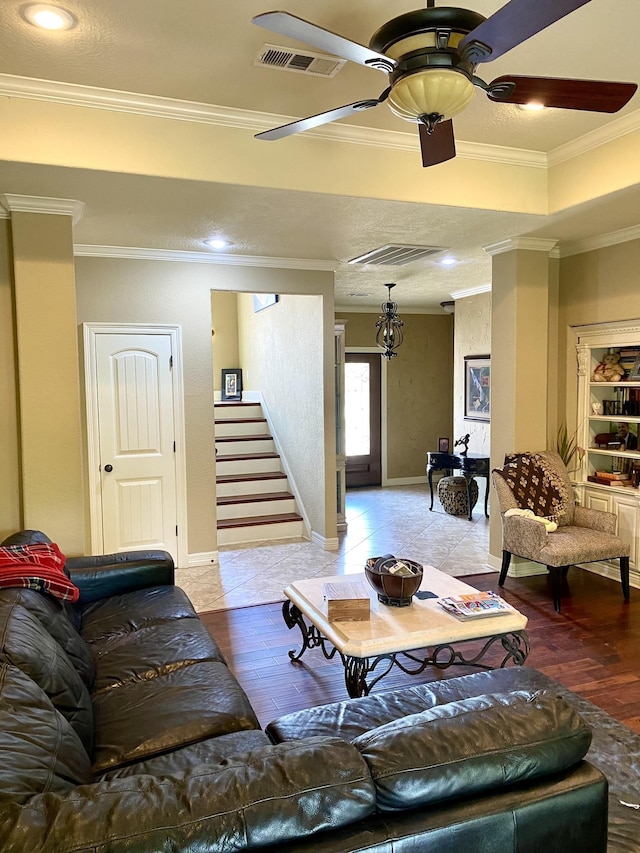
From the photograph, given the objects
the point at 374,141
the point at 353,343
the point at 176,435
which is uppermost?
the point at 374,141

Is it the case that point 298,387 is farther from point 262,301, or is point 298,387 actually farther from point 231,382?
point 231,382

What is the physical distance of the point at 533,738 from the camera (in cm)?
131

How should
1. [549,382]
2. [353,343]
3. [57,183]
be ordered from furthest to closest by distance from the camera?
1. [353,343]
2. [549,382]
3. [57,183]

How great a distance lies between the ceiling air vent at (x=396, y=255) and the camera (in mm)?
4859

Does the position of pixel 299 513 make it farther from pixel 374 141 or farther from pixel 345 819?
pixel 345 819

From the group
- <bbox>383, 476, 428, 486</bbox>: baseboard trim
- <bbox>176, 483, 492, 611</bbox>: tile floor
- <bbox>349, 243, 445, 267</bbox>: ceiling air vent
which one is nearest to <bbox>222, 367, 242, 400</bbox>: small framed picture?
<bbox>176, 483, 492, 611</bbox>: tile floor

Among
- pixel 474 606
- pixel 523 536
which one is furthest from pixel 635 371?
pixel 474 606

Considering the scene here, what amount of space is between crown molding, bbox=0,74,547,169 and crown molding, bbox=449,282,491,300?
365cm

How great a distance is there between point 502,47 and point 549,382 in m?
3.58

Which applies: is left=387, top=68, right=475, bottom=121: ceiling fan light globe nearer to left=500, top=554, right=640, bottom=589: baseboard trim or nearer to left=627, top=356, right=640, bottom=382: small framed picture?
left=627, top=356, right=640, bottom=382: small framed picture

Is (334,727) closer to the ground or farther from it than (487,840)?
closer to the ground

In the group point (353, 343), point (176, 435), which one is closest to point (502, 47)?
point (176, 435)

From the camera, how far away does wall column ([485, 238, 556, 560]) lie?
4586 millimetres

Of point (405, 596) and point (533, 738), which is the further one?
point (405, 596)
